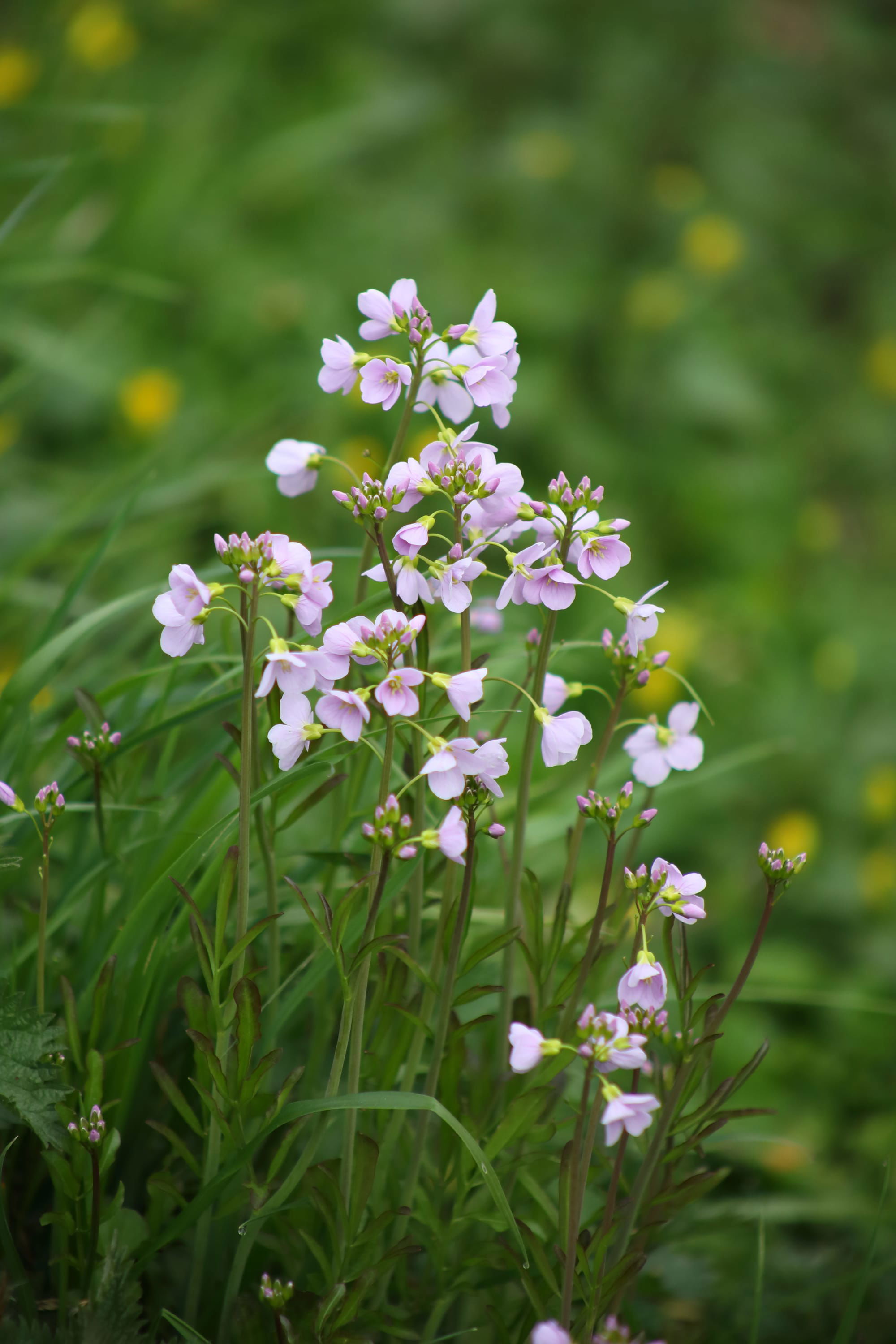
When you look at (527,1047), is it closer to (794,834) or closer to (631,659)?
(631,659)

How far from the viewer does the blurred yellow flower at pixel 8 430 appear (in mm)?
2273

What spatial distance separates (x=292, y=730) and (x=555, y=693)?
329 mm

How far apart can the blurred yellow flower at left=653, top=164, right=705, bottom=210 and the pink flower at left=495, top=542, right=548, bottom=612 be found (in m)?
3.02

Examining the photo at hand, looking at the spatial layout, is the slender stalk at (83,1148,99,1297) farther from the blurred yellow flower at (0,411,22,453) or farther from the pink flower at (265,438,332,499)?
the blurred yellow flower at (0,411,22,453)

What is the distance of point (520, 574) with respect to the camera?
0.95 meters

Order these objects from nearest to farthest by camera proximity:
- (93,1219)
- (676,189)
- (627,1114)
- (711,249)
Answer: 1. (627,1114)
2. (93,1219)
3. (711,249)
4. (676,189)

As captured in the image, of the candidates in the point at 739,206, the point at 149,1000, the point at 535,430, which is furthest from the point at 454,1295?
the point at 739,206

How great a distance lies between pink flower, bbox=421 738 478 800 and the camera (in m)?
0.82

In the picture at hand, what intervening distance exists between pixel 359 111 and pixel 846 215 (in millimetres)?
1702

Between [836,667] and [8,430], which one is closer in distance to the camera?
[8,430]

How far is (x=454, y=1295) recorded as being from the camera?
1148mm

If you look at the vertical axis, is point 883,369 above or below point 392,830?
above

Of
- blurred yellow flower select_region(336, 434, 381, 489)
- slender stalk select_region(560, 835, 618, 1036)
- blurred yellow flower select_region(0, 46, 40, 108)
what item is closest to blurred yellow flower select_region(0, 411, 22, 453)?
blurred yellow flower select_region(336, 434, 381, 489)

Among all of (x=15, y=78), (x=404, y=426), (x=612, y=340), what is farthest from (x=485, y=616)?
(x=15, y=78)
